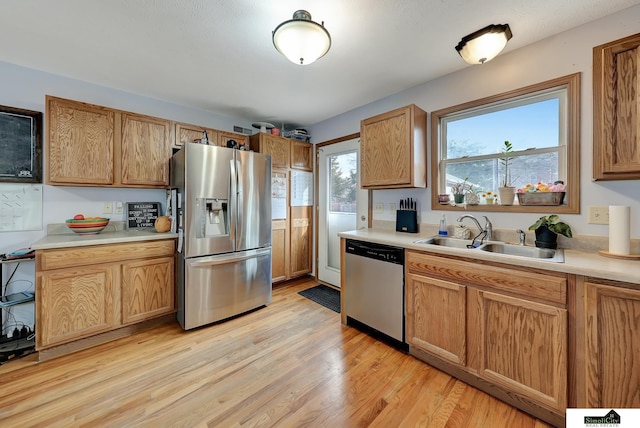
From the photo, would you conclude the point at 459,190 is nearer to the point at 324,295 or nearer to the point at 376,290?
the point at 376,290

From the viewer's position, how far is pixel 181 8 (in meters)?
1.55

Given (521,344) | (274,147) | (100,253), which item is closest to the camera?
(521,344)

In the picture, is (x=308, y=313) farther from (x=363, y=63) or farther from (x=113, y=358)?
(x=363, y=63)

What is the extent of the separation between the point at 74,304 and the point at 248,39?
2511mm

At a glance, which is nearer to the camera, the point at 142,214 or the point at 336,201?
the point at 142,214

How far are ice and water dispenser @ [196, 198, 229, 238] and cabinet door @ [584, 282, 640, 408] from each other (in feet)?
8.80

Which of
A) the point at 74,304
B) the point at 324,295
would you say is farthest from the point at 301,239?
the point at 74,304

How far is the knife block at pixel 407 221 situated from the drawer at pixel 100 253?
7.63ft

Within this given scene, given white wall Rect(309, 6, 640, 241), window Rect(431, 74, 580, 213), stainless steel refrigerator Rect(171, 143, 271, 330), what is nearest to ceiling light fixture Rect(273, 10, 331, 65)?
white wall Rect(309, 6, 640, 241)

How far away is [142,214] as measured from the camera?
9.25 feet

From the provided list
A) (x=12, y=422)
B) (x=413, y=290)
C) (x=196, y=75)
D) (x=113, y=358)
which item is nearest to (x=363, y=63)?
(x=196, y=75)

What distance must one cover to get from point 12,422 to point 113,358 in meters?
0.59

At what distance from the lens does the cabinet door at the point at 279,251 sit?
11.3 ft

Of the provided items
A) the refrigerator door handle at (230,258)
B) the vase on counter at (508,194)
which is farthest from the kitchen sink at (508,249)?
the refrigerator door handle at (230,258)
